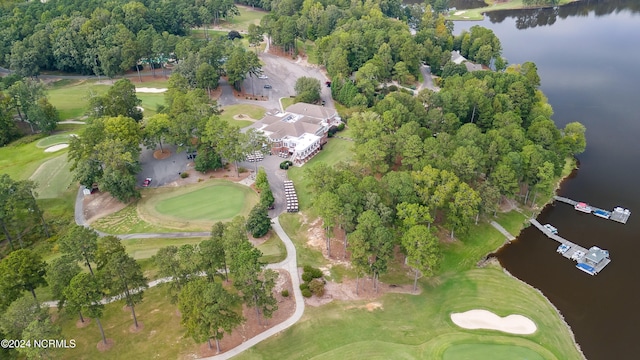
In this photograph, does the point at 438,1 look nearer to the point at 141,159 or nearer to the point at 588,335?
the point at 141,159

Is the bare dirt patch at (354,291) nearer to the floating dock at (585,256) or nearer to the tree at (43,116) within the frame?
the floating dock at (585,256)

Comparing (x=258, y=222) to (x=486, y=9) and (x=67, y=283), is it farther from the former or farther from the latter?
(x=486, y=9)

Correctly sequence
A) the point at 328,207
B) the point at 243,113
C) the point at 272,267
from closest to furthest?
the point at 328,207 < the point at 272,267 < the point at 243,113

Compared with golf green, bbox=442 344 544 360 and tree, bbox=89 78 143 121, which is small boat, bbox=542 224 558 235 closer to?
golf green, bbox=442 344 544 360

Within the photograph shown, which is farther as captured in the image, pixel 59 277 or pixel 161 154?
pixel 161 154

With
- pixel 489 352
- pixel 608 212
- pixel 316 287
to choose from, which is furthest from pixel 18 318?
pixel 608 212

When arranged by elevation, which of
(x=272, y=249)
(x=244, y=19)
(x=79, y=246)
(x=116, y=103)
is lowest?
(x=272, y=249)

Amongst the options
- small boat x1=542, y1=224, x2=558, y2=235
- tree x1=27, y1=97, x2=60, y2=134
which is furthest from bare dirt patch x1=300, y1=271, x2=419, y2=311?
tree x1=27, y1=97, x2=60, y2=134

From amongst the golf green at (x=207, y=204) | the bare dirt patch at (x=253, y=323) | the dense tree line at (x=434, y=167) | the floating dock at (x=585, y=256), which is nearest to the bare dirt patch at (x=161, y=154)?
the golf green at (x=207, y=204)
